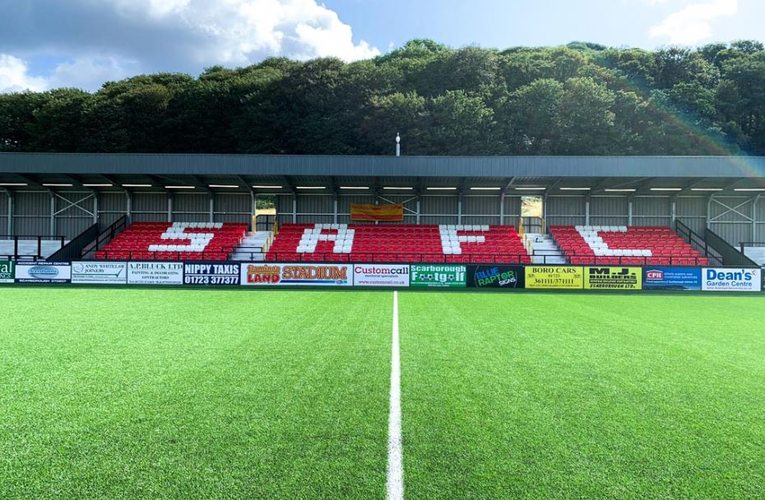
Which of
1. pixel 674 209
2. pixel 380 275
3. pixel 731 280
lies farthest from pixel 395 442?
pixel 674 209

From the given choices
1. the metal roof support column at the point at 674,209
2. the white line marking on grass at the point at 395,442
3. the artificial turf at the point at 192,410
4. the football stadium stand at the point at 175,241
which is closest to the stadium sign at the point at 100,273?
the football stadium stand at the point at 175,241

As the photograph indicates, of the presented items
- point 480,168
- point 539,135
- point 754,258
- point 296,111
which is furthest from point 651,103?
point 296,111

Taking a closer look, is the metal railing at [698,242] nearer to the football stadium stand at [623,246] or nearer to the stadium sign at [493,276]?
the football stadium stand at [623,246]

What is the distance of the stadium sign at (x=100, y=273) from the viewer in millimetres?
22484

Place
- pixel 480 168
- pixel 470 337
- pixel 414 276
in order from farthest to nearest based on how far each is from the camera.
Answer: pixel 480 168 → pixel 414 276 → pixel 470 337

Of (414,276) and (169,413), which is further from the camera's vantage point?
(414,276)

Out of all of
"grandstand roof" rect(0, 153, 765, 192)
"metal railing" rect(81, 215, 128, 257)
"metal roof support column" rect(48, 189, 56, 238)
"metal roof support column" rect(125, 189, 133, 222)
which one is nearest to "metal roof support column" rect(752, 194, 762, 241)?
"grandstand roof" rect(0, 153, 765, 192)

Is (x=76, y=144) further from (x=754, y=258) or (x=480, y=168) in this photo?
(x=754, y=258)

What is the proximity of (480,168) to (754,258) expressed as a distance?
19.6 metres

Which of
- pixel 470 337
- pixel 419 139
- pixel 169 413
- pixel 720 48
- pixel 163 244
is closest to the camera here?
pixel 169 413

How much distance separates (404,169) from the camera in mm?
27266

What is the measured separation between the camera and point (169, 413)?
501 cm

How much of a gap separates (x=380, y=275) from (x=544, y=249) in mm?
12685

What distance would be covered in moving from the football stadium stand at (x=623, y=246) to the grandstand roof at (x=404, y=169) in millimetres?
3397
